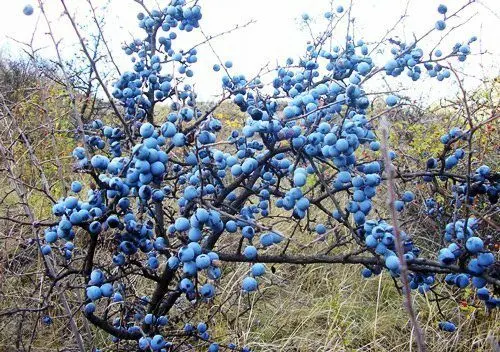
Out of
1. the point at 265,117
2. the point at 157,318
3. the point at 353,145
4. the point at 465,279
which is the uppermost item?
the point at 265,117

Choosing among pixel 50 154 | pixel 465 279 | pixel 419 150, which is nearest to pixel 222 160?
pixel 465 279

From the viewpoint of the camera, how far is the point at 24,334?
11.5 feet

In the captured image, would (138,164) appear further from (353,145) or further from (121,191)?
(353,145)

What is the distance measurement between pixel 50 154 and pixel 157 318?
4225mm

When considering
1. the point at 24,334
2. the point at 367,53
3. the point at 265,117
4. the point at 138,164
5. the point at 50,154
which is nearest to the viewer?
the point at 138,164

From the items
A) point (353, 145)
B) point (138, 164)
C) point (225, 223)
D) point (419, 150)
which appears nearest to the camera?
point (138, 164)

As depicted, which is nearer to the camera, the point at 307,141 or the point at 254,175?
the point at 307,141

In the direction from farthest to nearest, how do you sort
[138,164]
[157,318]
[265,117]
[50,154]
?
[50,154] < [157,318] < [265,117] < [138,164]

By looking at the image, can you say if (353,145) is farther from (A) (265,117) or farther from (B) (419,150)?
(B) (419,150)

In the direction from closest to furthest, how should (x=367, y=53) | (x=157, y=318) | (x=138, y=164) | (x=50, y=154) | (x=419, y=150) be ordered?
(x=138, y=164), (x=157, y=318), (x=367, y=53), (x=419, y=150), (x=50, y=154)

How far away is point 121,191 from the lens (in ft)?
4.46

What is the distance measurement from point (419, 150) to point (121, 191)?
11.8ft

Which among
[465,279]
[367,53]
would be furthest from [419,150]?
[465,279]

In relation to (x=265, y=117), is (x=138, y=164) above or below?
below
